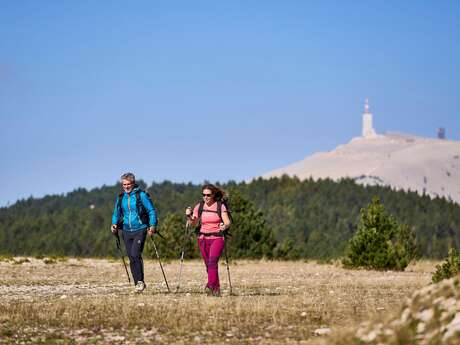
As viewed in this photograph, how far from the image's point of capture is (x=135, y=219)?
64.4 ft

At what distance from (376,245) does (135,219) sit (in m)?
17.6

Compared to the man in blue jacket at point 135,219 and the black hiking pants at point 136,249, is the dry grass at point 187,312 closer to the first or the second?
the black hiking pants at point 136,249

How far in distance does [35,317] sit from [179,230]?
165ft

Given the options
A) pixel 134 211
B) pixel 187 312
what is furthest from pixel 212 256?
pixel 187 312

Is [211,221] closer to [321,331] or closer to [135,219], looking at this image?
[135,219]

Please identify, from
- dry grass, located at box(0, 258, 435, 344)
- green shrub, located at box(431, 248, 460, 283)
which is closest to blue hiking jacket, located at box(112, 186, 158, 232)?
dry grass, located at box(0, 258, 435, 344)

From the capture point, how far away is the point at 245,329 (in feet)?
43.2

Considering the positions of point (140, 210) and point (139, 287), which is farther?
point (140, 210)

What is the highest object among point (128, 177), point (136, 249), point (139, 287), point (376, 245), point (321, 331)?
point (128, 177)

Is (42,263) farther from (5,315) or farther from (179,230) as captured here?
(179,230)

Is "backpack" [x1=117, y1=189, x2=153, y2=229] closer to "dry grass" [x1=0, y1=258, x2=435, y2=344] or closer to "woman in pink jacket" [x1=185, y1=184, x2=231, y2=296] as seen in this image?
"woman in pink jacket" [x1=185, y1=184, x2=231, y2=296]

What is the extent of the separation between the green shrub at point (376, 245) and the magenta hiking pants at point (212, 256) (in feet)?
54.6

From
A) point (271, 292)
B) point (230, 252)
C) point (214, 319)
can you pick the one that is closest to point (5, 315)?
point (214, 319)

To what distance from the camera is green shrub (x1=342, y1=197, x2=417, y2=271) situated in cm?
3472
